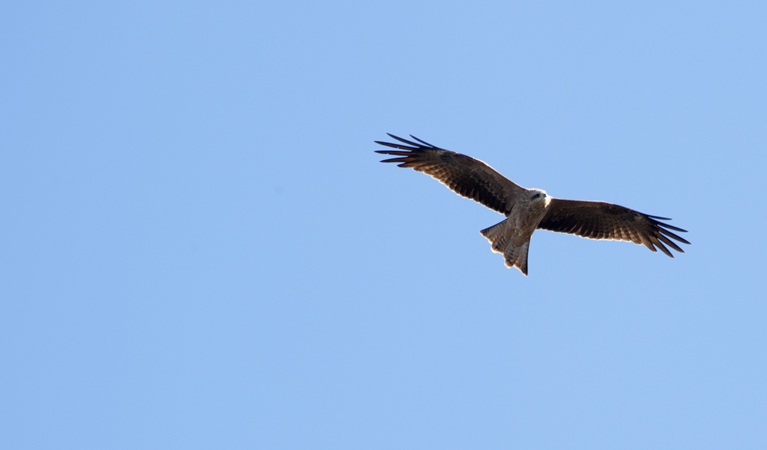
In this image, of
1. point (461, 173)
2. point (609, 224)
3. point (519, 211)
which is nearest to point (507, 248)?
point (519, 211)

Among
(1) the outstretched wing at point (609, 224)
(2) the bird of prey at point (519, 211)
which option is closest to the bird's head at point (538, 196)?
(2) the bird of prey at point (519, 211)

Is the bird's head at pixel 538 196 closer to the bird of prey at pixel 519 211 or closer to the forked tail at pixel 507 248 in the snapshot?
the bird of prey at pixel 519 211

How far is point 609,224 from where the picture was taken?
14.2 meters

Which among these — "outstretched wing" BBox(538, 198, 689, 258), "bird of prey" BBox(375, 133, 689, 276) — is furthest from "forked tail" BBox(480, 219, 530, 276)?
"outstretched wing" BBox(538, 198, 689, 258)

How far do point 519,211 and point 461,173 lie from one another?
1.28m

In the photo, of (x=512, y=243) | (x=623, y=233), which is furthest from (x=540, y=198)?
(x=623, y=233)

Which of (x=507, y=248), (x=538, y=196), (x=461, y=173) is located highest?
(x=461, y=173)

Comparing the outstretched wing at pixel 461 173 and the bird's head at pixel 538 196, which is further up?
the outstretched wing at pixel 461 173

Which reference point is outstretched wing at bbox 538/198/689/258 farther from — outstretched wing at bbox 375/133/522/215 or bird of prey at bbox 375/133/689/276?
outstretched wing at bbox 375/133/522/215

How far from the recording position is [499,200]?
13688mm

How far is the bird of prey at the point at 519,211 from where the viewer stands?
13.1 meters

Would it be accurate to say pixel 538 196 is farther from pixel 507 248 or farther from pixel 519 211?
pixel 507 248

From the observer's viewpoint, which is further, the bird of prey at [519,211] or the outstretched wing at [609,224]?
the outstretched wing at [609,224]

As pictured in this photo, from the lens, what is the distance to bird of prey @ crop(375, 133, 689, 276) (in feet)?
43.1
